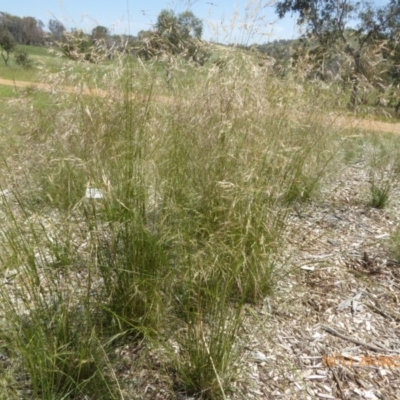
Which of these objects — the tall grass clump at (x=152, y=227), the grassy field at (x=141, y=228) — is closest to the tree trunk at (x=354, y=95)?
the grassy field at (x=141, y=228)

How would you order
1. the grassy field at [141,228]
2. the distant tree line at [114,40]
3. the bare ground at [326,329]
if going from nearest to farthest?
the grassy field at [141,228], the bare ground at [326,329], the distant tree line at [114,40]

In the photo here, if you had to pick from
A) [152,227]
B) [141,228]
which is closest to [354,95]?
[152,227]

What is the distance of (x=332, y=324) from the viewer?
2092mm

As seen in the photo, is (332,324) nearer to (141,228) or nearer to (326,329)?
(326,329)

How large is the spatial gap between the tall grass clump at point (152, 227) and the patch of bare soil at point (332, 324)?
17 centimetres

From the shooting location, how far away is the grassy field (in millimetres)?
1536

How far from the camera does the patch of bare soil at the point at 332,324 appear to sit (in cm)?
173

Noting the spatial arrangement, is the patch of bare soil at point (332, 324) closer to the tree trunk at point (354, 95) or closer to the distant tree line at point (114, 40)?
the tree trunk at point (354, 95)

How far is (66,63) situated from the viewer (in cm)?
234

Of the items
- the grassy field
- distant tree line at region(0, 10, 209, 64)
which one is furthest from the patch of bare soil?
distant tree line at region(0, 10, 209, 64)

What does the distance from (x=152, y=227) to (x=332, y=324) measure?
1085 millimetres

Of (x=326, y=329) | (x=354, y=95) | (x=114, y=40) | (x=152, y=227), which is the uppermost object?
(x=114, y=40)

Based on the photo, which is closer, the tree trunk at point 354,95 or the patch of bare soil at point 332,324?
the patch of bare soil at point 332,324

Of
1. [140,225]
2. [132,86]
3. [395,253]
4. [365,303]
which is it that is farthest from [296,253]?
[132,86]
